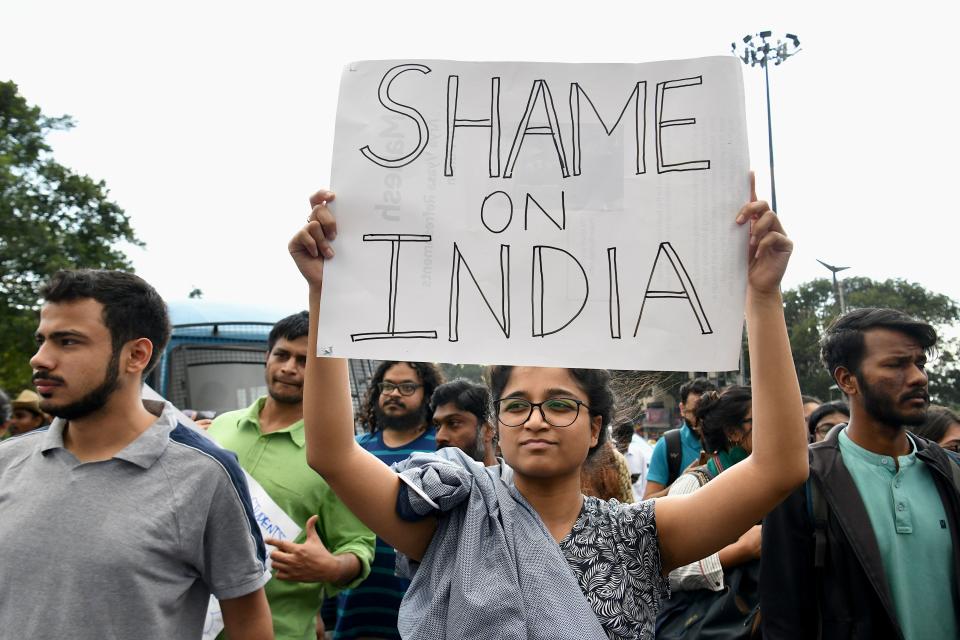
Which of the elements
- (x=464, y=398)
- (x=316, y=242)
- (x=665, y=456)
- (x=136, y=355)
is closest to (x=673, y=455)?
(x=665, y=456)

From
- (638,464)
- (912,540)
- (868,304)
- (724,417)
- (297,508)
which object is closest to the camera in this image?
(912,540)

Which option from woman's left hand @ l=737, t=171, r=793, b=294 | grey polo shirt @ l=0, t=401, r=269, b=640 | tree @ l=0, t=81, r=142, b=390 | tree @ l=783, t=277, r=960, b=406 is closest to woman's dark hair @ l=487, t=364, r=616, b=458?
woman's left hand @ l=737, t=171, r=793, b=294

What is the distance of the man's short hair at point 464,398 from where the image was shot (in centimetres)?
409

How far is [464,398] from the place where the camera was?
409 cm

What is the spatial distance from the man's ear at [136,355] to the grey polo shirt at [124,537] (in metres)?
0.18

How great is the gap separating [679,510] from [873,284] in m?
49.4

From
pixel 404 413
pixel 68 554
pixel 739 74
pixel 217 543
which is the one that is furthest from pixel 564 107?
pixel 404 413

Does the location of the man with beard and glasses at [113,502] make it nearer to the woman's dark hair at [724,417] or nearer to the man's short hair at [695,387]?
the woman's dark hair at [724,417]

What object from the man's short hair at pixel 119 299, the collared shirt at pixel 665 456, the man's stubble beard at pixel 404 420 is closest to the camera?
the man's short hair at pixel 119 299

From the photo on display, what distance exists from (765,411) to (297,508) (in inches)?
74.5

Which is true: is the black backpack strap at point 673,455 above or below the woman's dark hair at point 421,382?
below

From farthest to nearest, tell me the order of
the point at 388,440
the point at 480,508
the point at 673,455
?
the point at 673,455
the point at 388,440
the point at 480,508

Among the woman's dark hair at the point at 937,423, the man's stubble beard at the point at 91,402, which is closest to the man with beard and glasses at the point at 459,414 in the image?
the man's stubble beard at the point at 91,402

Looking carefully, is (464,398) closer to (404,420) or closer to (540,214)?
(404,420)
